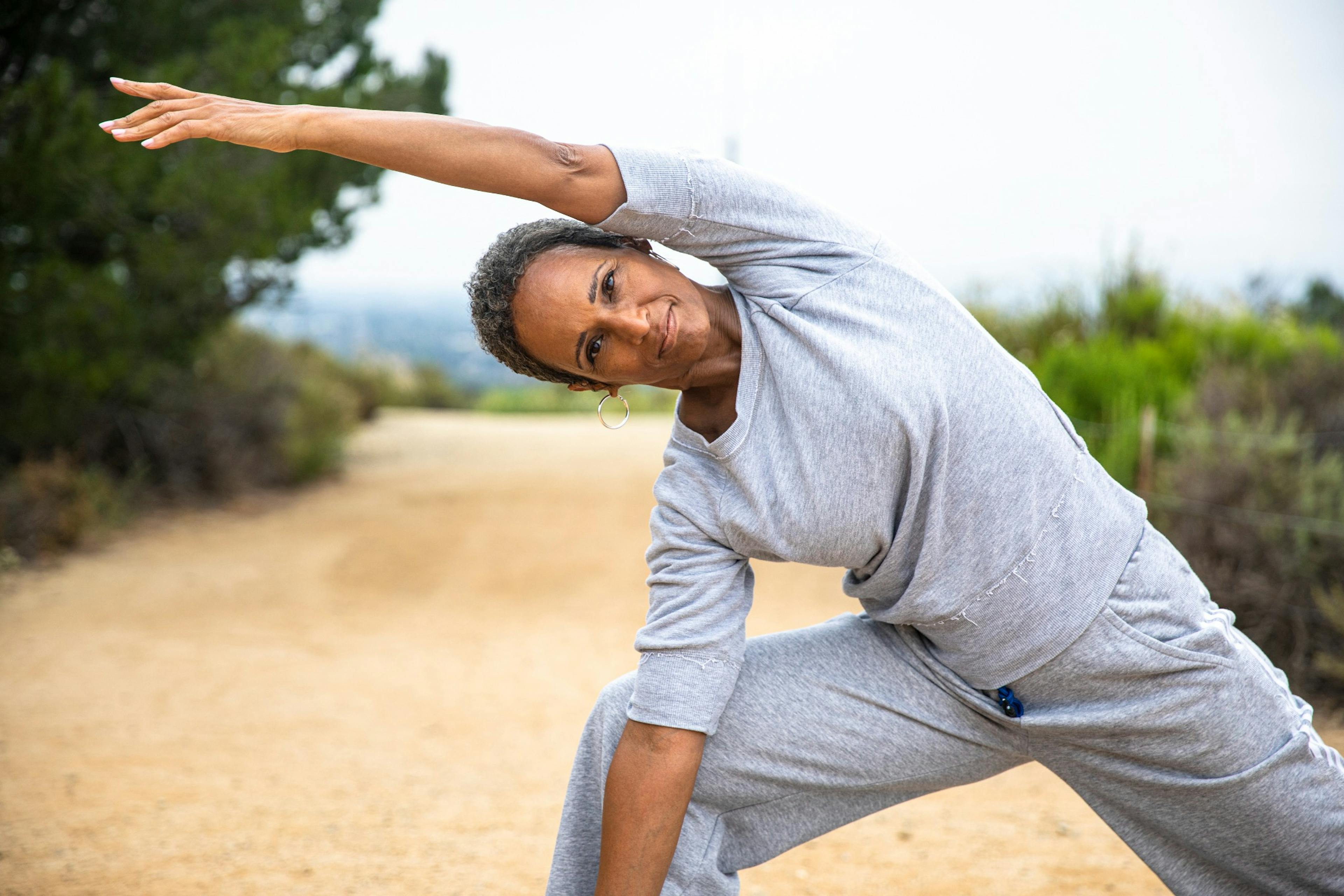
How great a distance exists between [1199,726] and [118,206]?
5784 millimetres

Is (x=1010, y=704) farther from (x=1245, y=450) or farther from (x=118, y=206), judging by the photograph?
(x=118, y=206)

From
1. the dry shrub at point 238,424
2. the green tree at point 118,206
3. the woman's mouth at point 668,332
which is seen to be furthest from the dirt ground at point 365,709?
the woman's mouth at point 668,332

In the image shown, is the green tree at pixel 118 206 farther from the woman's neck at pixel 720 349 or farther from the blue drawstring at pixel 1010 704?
the blue drawstring at pixel 1010 704

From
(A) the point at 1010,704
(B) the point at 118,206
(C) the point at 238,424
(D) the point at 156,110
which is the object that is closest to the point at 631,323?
(D) the point at 156,110

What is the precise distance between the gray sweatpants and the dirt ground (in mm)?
1016

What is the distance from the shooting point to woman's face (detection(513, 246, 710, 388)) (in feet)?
5.12

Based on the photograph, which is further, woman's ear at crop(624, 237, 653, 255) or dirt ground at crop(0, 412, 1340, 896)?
dirt ground at crop(0, 412, 1340, 896)

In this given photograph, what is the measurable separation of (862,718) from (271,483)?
6.78 meters

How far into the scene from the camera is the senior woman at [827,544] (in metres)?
1.49

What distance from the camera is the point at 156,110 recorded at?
1478 millimetres

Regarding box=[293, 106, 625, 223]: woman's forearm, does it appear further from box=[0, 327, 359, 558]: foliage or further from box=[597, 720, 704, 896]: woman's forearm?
box=[0, 327, 359, 558]: foliage

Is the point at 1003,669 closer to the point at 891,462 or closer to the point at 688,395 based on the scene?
the point at 891,462

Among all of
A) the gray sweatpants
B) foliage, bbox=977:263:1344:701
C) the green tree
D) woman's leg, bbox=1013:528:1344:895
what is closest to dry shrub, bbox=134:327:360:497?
the green tree

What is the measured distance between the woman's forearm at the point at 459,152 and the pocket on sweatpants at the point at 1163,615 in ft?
3.24
